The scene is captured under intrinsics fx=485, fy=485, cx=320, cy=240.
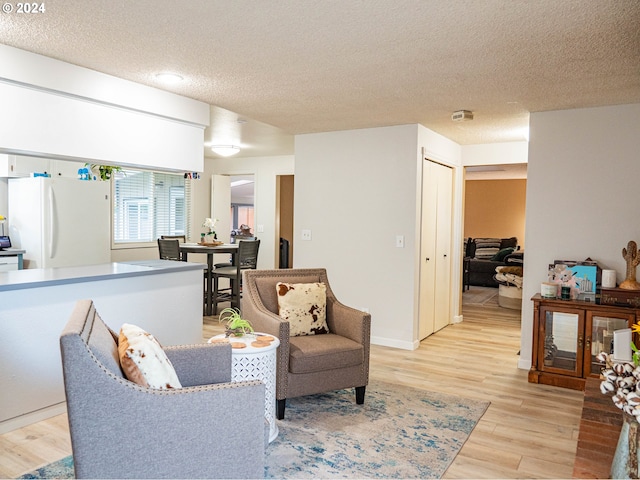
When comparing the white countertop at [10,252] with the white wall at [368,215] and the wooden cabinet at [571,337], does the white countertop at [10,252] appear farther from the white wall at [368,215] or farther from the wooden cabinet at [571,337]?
the wooden cabinet at [571,337]

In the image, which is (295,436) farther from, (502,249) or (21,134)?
(502,249)

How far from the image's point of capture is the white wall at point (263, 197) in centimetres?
790

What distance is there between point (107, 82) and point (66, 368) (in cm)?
245

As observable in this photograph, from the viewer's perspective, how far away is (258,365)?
8.67 ft

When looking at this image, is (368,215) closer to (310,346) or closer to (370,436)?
(310,346)

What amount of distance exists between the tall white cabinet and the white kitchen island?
2634 millimetres

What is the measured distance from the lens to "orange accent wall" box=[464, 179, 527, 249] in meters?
10.8

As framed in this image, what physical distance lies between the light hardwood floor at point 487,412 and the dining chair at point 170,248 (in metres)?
1.12

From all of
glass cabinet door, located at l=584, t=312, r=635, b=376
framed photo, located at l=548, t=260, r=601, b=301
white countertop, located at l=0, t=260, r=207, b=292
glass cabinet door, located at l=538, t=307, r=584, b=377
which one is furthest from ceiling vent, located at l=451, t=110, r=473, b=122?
white countertop, located at l=0, t=260, r=207, b=292

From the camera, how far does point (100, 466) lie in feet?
5.27

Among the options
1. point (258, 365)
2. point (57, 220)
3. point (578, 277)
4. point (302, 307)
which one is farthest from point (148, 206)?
point (578, 277)

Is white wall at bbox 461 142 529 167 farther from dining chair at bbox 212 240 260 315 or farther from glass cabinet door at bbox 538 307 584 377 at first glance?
dining chair at bbox 212 240 260 315

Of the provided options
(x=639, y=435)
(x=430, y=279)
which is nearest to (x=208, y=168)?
(x=430, y=279)

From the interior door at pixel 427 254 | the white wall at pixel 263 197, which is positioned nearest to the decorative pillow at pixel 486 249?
the white wall at pixel 263 197
